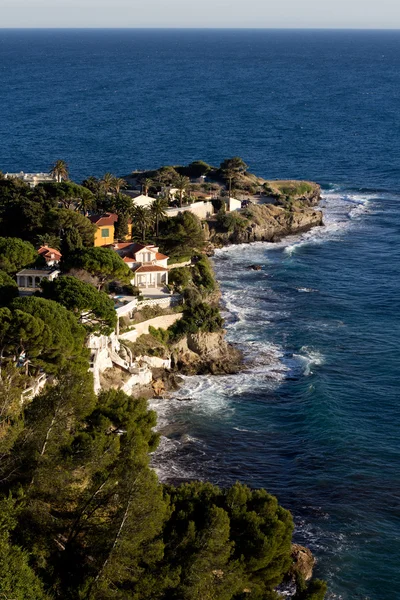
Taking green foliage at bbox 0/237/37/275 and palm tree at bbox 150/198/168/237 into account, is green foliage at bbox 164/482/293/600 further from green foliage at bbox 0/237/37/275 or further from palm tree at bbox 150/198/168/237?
palm tree at bbox 150/198/168/237

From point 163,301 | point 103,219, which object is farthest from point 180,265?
point 163,301

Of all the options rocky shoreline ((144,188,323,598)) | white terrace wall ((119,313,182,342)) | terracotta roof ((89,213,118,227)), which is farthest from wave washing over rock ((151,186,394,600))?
terracotta roof ((89,213,118,227))

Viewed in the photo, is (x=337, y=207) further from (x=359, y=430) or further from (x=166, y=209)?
(x=359, y=430)

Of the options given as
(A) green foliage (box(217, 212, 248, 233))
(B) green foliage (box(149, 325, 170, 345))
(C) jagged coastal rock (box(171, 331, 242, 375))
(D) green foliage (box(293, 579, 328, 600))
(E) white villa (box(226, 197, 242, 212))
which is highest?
(E) white villa (box(226, 197, 242, 212))

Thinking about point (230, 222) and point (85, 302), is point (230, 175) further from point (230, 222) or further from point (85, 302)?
point (85, 302)

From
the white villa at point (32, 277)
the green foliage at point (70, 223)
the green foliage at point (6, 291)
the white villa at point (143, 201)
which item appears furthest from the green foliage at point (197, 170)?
the green foliage at point (6, 291)
